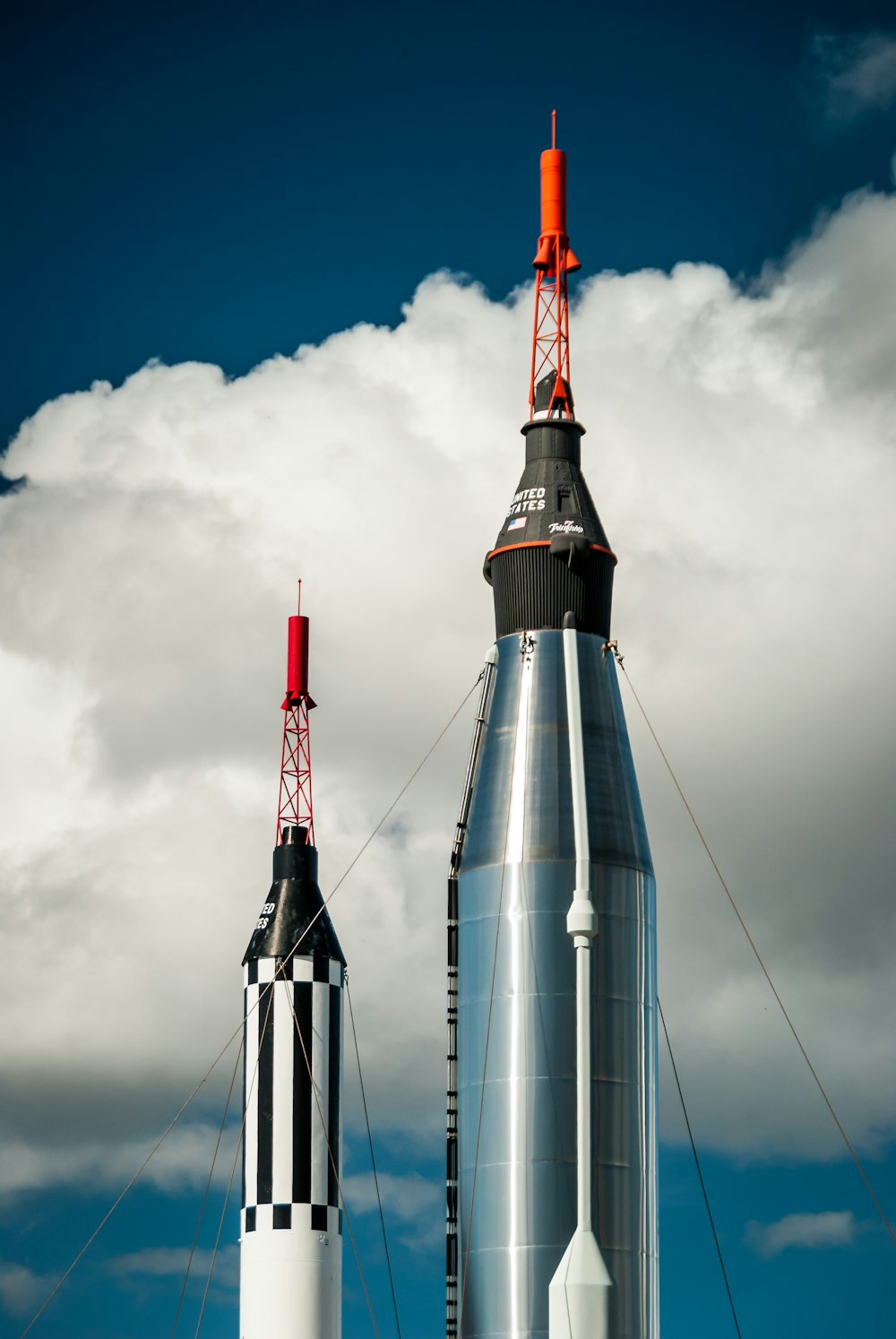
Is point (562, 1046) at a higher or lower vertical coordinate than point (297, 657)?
lower

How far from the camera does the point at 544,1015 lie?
176 ft

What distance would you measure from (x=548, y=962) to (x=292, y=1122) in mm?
8483

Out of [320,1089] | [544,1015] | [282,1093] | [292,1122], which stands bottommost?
[292,1122]

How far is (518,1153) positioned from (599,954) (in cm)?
491

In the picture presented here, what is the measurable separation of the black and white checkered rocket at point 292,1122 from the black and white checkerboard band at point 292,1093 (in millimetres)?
22

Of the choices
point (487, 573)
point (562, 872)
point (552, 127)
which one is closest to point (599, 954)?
point (562, 872)

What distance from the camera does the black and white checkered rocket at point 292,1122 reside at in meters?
56.8

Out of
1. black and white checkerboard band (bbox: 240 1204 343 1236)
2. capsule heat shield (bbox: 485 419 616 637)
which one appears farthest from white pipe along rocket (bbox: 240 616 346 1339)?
capsule heat shield (bbox: 485 419 616 637)

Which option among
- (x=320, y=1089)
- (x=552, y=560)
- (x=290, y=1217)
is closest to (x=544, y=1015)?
(x=320, y=1089)

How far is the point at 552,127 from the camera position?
204 ft

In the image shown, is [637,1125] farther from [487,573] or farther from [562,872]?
[487,573]

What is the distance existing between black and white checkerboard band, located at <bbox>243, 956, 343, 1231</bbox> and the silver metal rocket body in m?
4.84

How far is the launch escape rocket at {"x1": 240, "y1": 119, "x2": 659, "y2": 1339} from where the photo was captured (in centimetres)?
5259

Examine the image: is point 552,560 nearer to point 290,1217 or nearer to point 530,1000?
point 530,1000
